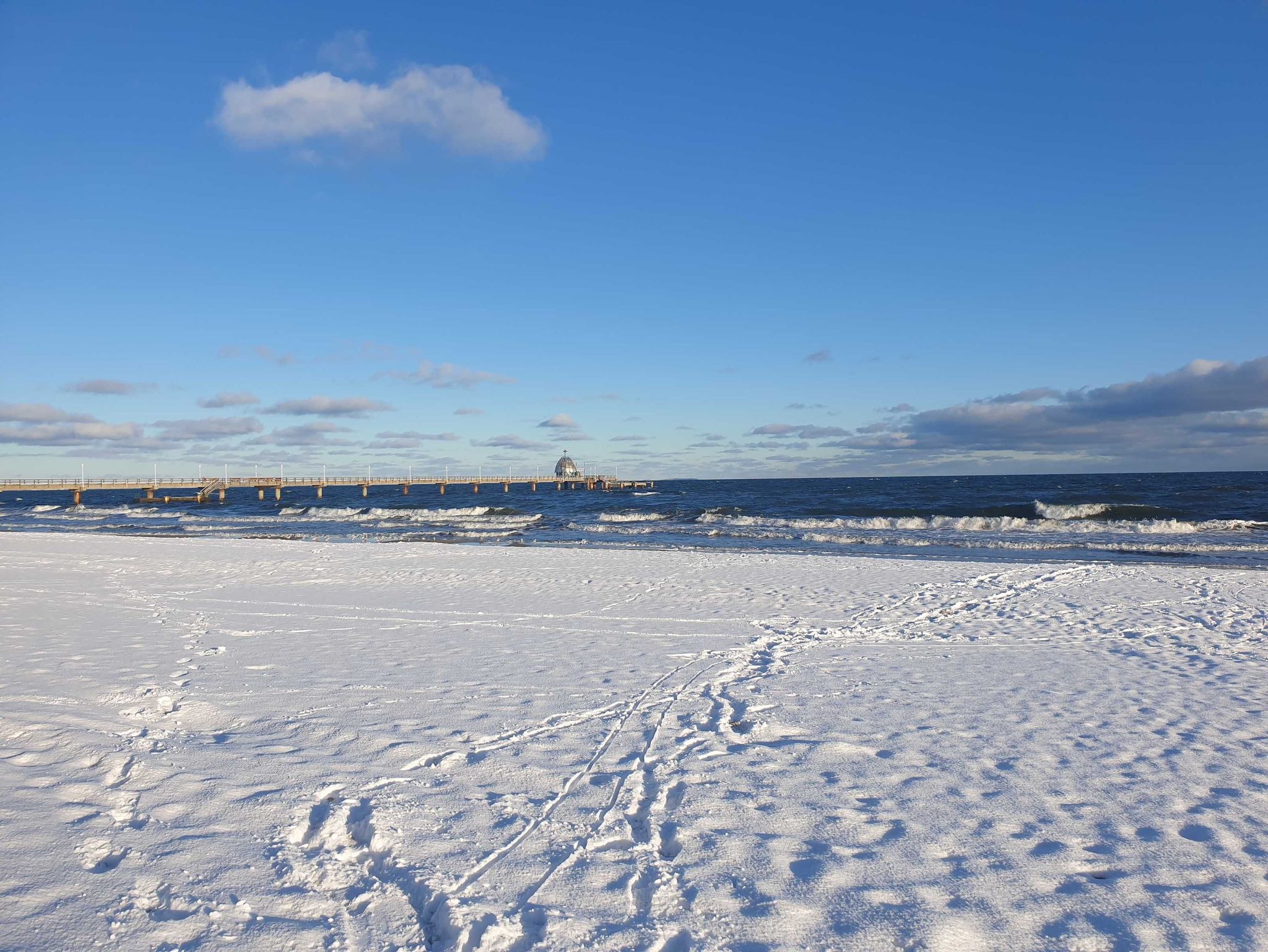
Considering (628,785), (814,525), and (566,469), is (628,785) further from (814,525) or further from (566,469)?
(566,469)

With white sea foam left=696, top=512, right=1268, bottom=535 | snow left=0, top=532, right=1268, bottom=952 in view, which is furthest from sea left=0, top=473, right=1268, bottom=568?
snow left=0, top=532, right=1268, bottom=952

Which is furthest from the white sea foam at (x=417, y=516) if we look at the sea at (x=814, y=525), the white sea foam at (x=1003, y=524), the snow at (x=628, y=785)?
the snow at (x=628, y=785)

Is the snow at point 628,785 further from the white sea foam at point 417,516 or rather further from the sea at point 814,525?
the white sea foam at point 417,516

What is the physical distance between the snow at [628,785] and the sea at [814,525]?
1330 cm

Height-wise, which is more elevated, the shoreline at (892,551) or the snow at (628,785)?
the shoreline at (892,551)

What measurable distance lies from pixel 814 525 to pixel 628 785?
26455 millimetres

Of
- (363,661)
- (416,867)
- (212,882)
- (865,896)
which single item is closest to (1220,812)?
(865,896)

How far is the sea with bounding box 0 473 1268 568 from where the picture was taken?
2234cm

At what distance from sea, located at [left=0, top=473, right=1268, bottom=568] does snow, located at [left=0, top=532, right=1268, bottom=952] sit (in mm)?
13296

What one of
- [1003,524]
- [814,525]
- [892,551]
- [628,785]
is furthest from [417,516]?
[628,785]

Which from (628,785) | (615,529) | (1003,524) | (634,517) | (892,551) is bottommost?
(628,785)

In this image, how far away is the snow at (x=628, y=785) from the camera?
10.5 ft

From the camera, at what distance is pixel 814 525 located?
30.0 m

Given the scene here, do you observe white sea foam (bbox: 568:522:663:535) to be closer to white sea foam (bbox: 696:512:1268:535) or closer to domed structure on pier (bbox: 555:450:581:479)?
white sea foam (bbox: 696:512:1268:535)
